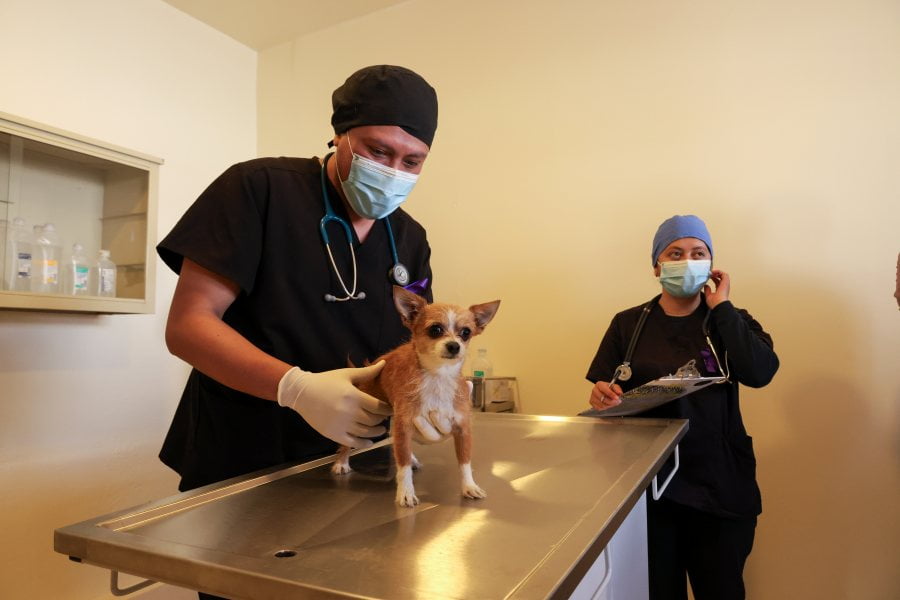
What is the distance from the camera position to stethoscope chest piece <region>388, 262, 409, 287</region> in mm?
1409

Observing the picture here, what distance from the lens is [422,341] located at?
104cm

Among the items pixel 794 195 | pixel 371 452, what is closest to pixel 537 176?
pixel 794 195

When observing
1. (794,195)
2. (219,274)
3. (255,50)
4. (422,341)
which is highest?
(255,50)

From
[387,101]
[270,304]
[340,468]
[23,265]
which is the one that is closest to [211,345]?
[270,304]

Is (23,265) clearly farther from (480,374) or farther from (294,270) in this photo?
(480,374)

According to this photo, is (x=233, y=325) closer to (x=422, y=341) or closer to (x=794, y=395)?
(x=422, y=341)

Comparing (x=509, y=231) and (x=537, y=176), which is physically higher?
(x=537, y=176)

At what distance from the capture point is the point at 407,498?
0.93 meters

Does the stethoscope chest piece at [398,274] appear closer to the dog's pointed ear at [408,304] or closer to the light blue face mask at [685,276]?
the dog's pointed ear at [408,304]

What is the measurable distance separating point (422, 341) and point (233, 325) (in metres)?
0.53

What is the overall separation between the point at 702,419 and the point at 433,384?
1.16m

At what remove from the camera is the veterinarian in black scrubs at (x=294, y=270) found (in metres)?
1.20

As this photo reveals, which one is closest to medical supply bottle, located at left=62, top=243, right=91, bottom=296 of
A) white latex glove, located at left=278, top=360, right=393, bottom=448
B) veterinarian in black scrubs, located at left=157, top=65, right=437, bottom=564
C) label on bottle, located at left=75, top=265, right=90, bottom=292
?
label on bottle, located at left=75, top=265, right=90, bottom=292

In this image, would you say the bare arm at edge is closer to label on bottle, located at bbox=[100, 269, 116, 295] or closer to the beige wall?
label on bottle, located at bbox=[100, 269, 116, 295]
